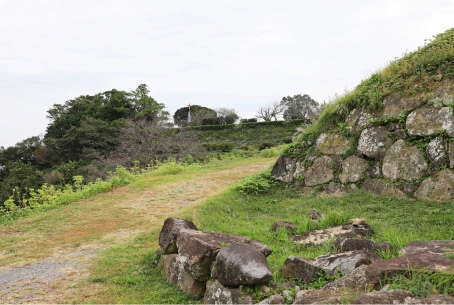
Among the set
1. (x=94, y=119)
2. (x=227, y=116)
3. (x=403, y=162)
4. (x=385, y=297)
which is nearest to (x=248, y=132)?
(x=227, y=116)

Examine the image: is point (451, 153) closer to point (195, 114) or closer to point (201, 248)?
point (201, 248)

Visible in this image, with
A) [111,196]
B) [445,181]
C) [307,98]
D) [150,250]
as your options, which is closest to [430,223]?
[445,181]

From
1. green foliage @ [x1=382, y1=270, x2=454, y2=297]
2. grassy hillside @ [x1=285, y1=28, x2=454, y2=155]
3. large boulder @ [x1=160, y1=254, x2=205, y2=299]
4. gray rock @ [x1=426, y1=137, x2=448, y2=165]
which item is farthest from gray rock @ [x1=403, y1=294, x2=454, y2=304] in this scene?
grassy hillside @ [x1=285, y1=28, x2=454, y2=155]

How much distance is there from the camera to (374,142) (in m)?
7.92

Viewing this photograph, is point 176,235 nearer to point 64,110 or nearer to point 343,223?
point 343,223

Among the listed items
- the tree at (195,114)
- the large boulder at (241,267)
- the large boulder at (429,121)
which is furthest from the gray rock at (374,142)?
the tree at (195,114)

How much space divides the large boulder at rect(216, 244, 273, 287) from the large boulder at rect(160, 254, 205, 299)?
0.52m

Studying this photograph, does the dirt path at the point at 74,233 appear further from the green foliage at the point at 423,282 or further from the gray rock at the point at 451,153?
the gray rock at the point at 451,153

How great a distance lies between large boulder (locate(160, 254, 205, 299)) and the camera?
451cm

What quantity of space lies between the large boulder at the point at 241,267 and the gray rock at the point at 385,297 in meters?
1.26

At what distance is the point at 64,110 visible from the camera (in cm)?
3625

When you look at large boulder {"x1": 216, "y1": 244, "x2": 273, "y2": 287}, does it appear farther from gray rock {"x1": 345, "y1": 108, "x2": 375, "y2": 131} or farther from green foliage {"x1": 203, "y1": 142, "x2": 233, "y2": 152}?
green foliage {"x1": 203, "y1": 142, "x2": 233, "y2": 152}

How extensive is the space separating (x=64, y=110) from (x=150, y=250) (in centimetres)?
3398

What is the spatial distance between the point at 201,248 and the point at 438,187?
4713mm
